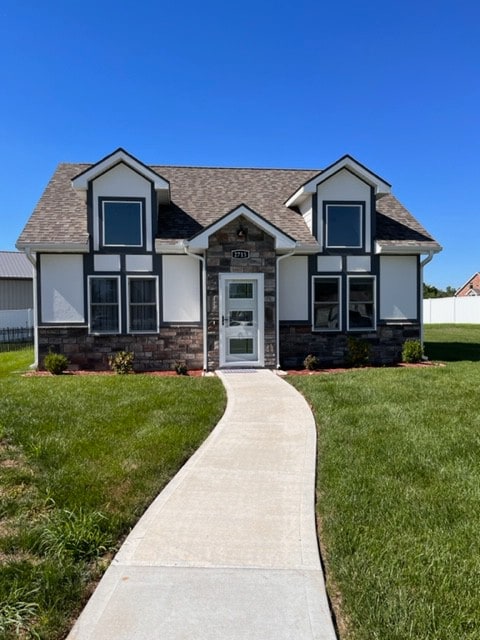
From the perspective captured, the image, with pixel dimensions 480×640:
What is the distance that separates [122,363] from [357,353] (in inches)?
247

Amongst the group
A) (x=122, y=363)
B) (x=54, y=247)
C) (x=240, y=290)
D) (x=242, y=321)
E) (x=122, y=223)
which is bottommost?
(x=122, y=363)

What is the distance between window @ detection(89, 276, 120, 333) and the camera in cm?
1255

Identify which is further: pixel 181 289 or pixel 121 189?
pixel 181 289

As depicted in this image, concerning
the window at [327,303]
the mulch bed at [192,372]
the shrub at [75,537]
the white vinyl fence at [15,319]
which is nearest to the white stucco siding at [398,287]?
the window at [327,303]

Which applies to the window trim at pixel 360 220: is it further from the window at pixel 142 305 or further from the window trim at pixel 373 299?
the window at pixel 142 305

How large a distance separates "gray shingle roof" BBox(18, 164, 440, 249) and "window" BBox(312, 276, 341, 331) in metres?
1.33

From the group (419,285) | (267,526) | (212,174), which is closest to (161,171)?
(212,174)

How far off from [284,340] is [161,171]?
7.50 m

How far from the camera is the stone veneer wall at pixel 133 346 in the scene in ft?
40.8

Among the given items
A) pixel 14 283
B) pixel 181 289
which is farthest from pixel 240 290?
pixel 14 283

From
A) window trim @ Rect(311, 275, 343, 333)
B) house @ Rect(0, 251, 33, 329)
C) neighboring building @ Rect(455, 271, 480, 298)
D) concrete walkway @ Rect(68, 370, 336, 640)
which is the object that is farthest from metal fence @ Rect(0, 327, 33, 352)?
neighboring building @ Rect(455, 271, 480, 298)

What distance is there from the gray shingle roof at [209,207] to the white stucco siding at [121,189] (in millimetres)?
377

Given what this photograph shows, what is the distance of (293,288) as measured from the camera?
522 inches

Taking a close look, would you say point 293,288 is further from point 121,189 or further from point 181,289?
point 121,189
